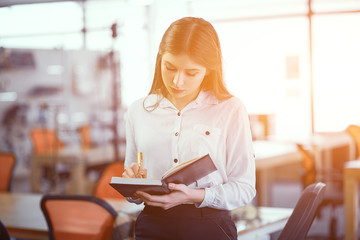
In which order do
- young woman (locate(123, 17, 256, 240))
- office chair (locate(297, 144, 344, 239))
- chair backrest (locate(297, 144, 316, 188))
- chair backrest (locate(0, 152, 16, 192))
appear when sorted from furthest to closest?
chair backrest (locate(297, 144, 316, 188)) < office chair (locate(297, 144, 344, 239)) < chair backrest (locate(0, 152, 16, 192)) < young woman (locate(123, 17, 256, 240))

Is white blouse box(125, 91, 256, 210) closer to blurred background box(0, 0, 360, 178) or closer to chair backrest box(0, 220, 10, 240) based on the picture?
chair backrest box(0, 220, 10, 240)

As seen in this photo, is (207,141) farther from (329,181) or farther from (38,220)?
(329,181)

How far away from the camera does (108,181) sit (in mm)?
3033

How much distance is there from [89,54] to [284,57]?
3.57 meters

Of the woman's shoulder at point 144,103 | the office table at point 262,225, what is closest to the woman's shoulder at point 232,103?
the woman's shoulder at point 144,103

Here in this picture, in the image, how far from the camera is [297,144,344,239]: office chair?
4457 millimetres

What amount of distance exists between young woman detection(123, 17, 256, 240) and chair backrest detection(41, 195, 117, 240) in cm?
48

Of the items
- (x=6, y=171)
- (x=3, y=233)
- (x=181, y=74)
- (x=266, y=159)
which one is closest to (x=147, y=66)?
(x=266, y=159)

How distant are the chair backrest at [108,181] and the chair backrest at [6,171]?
3.77 ft

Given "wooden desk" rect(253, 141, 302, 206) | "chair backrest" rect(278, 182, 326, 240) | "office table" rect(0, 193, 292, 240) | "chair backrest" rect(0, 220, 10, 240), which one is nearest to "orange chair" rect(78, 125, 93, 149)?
"wooden desk" rect(253, 141, 302, 206)

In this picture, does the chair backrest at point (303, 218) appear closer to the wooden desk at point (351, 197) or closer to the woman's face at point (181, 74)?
the woman's face at point (181, 74)

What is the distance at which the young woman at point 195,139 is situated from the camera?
1.52 metres

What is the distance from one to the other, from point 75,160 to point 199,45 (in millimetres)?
4440

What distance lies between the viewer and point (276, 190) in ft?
23.4
